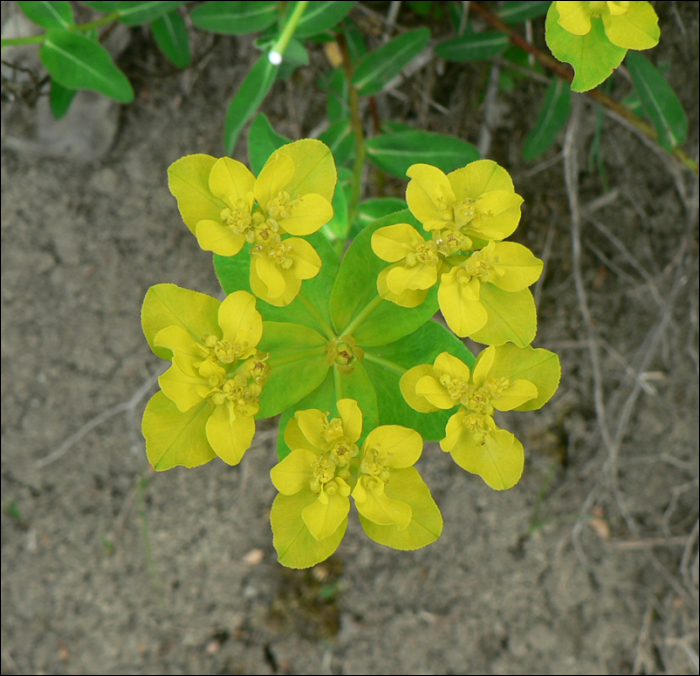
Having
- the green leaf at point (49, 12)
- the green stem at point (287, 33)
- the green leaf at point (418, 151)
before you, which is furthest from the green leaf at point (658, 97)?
the green leaf at point (49, 12)

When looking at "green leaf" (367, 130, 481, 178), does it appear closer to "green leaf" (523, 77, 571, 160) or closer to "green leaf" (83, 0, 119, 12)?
"green leaf" (523, 77, 571, 160)

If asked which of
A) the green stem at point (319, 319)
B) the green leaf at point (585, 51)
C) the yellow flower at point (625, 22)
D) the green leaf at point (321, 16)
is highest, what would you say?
the yellow flower at point (625, 22)

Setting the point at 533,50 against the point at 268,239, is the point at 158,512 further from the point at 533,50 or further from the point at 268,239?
the point at 533,50

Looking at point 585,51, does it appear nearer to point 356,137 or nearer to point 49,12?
point 356,137

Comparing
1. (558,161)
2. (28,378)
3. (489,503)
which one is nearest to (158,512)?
(28,378)

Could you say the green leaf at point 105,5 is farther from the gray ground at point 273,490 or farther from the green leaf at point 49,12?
the gray ground at point 273,490

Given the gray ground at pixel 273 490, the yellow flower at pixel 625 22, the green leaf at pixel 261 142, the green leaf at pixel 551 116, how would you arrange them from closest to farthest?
1. the yellow flower at pixel 625 22
2. the green leaf at pixel 261 142
3. the green leaf at pixel 551 116
4. the gray ground at pixel 273 490

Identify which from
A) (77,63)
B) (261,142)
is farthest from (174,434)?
(77,63)

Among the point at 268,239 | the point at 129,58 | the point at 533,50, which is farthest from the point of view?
the point at 129,58
